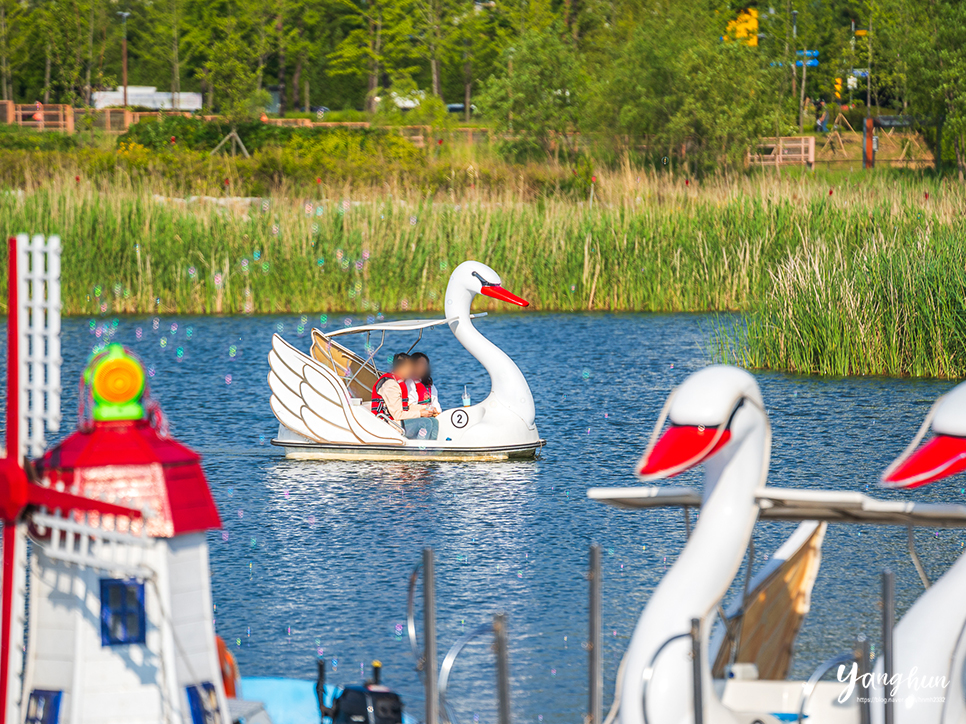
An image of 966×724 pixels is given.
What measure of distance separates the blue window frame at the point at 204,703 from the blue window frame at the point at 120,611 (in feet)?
0.82

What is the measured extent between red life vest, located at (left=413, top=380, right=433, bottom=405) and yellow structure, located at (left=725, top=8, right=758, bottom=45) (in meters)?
28.7

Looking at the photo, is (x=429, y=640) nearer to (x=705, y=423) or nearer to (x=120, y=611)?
(x=120, y=611)

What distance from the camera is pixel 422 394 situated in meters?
10.7

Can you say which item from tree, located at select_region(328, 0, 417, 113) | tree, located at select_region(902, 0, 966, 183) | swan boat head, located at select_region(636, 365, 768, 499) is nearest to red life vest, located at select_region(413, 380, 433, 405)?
swan boat head, located at select_region(636, 365, 768, 499)

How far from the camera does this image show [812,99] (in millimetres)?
53031

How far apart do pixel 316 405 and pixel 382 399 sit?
55 cm

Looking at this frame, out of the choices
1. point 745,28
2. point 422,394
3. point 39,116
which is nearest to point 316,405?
point 422,394

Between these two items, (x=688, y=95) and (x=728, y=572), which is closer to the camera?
(x=728, y=572)

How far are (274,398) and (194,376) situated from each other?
13.8 feet

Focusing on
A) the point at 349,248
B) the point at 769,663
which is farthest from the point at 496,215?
the point at 769,663

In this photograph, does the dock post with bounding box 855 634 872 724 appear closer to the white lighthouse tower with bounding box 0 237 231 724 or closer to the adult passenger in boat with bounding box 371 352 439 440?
the white lighthouse tower with bounding box 0 237 231 724

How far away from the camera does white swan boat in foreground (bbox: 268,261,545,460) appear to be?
10.4 meters

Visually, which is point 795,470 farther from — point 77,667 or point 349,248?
point 349,248

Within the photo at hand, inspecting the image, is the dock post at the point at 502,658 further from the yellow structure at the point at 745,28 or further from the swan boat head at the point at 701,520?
the yellow structure at the point at 745,28
